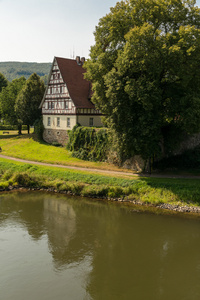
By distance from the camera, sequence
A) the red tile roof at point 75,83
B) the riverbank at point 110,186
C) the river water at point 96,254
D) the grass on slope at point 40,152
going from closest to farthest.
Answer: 1. the river water at point 96,254
2. the riverbank at point 110,186
3. the grass on slope at point 40,152
4. the red tile roof at point 75,83

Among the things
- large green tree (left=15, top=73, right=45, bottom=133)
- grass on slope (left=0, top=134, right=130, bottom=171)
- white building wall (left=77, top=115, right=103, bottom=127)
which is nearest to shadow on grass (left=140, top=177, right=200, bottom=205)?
grass on slope (left=0, top=134, right=130, bottom=171)

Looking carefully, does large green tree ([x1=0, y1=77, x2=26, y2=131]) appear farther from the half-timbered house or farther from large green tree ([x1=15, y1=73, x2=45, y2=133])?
the half-timbered house

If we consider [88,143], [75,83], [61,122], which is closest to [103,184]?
[88,143]

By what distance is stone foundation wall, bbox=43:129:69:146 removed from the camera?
40678 mm

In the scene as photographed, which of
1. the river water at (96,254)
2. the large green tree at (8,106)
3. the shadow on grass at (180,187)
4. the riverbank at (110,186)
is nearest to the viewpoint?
the river water at (96,254)

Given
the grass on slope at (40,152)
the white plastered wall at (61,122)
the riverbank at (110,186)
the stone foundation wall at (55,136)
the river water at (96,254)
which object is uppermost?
the white plastered wall at (61,122)

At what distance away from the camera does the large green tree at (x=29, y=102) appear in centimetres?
4716

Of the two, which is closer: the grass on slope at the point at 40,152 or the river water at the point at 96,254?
the river water at the point at 96,254

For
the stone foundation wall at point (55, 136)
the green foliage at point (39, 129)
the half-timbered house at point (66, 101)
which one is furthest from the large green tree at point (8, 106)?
the half-timbered house at point (66, 101)

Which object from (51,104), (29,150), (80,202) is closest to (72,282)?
(80,202)

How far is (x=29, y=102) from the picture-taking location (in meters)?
47.3

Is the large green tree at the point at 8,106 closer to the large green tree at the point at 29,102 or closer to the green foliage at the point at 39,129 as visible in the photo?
the large green tree at the point at 29,102

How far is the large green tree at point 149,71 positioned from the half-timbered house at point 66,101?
11.9 m

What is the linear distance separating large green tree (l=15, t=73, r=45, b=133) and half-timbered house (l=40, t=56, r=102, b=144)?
4.53 meters
